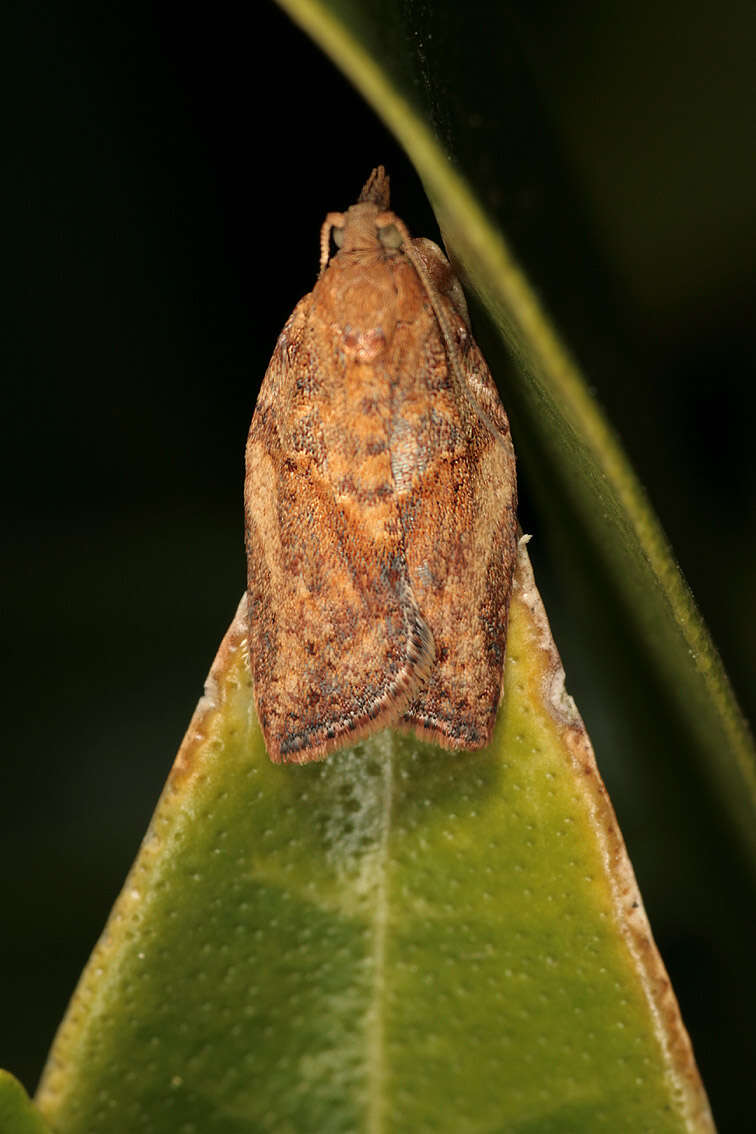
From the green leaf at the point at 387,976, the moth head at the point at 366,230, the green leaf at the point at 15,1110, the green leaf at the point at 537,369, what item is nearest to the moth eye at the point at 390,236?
the moth head at the point at 366,230

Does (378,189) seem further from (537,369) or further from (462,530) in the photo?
(537,369)

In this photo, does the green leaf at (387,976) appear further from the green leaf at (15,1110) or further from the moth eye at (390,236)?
the moth eye at (390,236)

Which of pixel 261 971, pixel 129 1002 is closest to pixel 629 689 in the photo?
pixel 261 971

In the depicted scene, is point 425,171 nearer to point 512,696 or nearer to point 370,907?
point 512,696

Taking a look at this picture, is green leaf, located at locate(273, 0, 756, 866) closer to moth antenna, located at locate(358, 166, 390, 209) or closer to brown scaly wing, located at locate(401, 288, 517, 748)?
brown scaly wing, located at locate(401, 288, 517, 748)

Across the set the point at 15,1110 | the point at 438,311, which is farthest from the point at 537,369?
the point at 15,1110
